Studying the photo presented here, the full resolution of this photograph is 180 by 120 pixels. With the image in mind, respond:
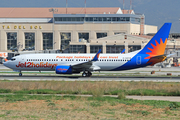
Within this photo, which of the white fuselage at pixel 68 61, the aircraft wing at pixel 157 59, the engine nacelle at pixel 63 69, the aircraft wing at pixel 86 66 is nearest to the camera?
the engine nacelle at pixel 63 69

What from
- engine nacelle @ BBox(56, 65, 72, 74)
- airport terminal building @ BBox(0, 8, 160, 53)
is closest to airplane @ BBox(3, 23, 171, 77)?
engine nacelle @ BBox(56, 65, 72, 74)

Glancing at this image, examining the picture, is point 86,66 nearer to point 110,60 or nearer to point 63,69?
point 63,69

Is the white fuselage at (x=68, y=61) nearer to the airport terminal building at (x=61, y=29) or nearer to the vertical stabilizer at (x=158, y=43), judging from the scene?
the vertical stabilizer at (x=158, y=43)

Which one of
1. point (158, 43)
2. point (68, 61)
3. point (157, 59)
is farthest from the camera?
point (68, 61)

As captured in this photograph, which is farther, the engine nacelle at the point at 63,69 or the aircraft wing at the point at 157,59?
the aircraft wing at the point at 157,59

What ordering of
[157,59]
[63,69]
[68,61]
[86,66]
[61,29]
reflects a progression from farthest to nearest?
1. [61,29]
2. [68,61]
3. [86,66]
4. [157,59]
5. [63,69]

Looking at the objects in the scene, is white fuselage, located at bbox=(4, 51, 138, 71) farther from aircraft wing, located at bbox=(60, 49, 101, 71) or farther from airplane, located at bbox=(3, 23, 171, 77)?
aircraft wing, located at bbox=(60, 49, 101, 71)

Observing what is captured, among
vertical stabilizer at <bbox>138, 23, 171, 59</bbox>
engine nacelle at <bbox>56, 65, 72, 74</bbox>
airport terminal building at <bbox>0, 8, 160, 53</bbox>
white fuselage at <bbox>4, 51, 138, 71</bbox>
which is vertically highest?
airport terminal building at <bbox>0, 8, 160, 53</bbox>

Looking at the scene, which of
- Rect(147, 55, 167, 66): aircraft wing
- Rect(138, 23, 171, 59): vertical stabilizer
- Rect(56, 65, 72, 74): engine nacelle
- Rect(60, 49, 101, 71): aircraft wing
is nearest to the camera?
Rect(56, 65, 72, 74): engine nacelle

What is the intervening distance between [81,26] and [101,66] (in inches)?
2666

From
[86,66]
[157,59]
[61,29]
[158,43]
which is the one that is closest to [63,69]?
[86,66]

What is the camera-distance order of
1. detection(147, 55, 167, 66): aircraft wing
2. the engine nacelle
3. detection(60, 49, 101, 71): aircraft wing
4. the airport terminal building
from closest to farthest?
the engine nacelle < detection(60, 49, 101, 71): aircraft wing < detection(147, 55, 167, 66): aircraft wing < the airport terminal building

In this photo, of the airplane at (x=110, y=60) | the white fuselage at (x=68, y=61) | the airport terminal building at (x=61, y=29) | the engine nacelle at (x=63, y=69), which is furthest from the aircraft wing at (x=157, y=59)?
the airport terminal building at (x=61, y=29)

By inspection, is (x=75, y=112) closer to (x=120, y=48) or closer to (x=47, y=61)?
(x=47, y=61)
